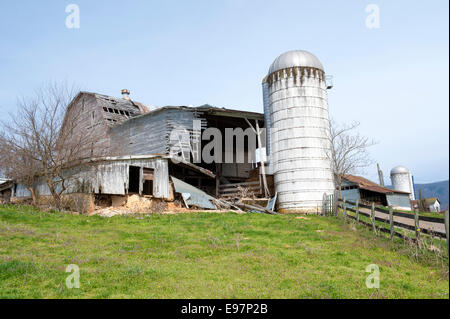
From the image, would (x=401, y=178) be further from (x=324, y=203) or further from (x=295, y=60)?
(x=295, y=60)

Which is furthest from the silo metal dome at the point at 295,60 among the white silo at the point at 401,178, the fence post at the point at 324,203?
the white silo at the point at 401,178

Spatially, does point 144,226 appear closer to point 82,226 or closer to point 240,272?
point 82,226

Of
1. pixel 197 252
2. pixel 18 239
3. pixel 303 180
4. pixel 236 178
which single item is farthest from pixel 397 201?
pixel 18 239

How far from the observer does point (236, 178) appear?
100ft

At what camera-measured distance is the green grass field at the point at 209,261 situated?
7152 millimetres

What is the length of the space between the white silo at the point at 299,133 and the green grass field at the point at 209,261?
238 inches

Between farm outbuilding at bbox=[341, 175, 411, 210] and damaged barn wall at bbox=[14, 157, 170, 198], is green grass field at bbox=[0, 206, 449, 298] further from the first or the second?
farm outbuilding at bbox=[341, 175, 411, 210]

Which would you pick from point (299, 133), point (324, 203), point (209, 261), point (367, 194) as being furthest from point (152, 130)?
point (367, 194)

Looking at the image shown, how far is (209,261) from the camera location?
9.52 metres

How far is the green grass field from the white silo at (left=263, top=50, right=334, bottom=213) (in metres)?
6.05

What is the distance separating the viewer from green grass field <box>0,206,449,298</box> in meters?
7.15

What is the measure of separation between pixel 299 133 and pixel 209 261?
13.6m
